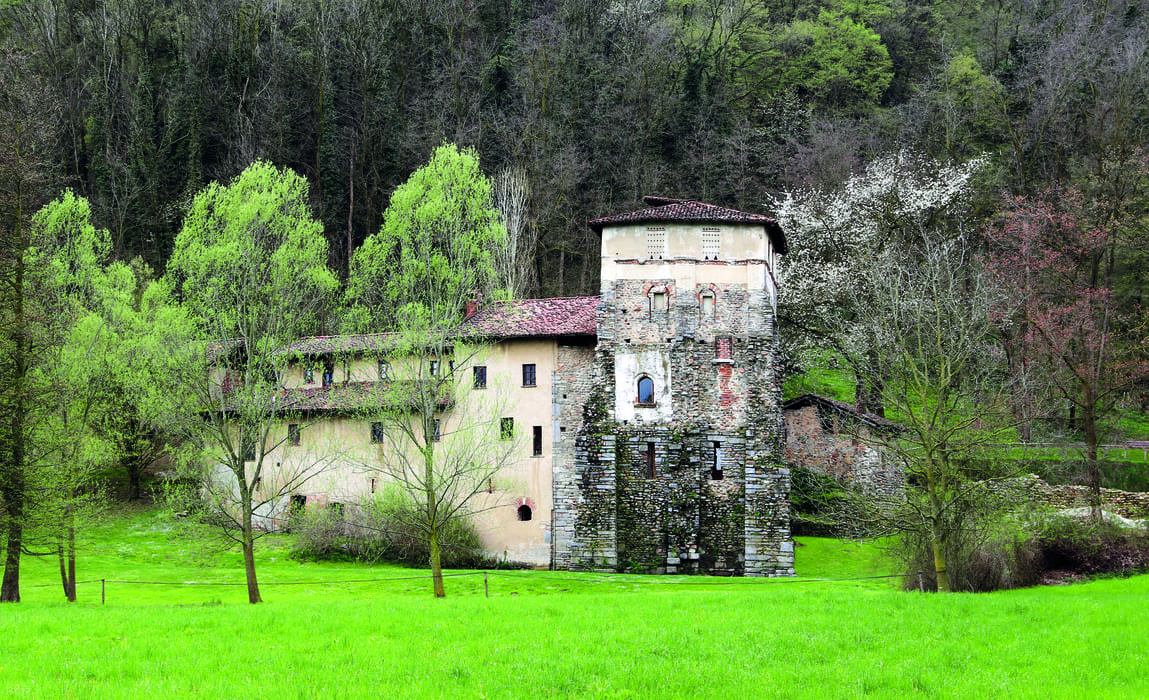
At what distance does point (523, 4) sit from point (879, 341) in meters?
47.8

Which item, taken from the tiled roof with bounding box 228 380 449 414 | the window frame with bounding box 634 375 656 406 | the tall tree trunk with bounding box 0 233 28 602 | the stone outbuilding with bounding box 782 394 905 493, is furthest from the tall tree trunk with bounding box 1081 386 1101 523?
the tall tree trunk with bounding box 0 233 28 602

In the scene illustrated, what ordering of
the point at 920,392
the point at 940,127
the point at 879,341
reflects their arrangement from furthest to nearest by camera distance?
the point at 940,127 < the point at 879,341 < the point at 920,392

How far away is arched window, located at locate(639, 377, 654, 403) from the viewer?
3534cm

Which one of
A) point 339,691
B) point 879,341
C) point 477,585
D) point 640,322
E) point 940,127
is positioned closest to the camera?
point 339,691

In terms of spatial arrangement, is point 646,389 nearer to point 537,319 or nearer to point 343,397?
point 537,319

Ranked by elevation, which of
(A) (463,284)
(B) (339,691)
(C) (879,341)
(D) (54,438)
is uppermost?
(A) (463,284)

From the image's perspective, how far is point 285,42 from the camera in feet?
197

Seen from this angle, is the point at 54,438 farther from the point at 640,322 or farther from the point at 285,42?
the point at 285,42

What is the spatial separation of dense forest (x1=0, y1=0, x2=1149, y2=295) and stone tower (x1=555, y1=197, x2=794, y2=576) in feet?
52.6

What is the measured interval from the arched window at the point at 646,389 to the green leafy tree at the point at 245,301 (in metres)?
12.6

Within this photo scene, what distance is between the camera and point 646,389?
35.4 metres

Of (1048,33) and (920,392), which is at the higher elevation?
(1048,33)

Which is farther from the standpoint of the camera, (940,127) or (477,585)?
(940,127)

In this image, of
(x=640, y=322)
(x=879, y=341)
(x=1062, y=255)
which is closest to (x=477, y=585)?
(x=640, y=322)
